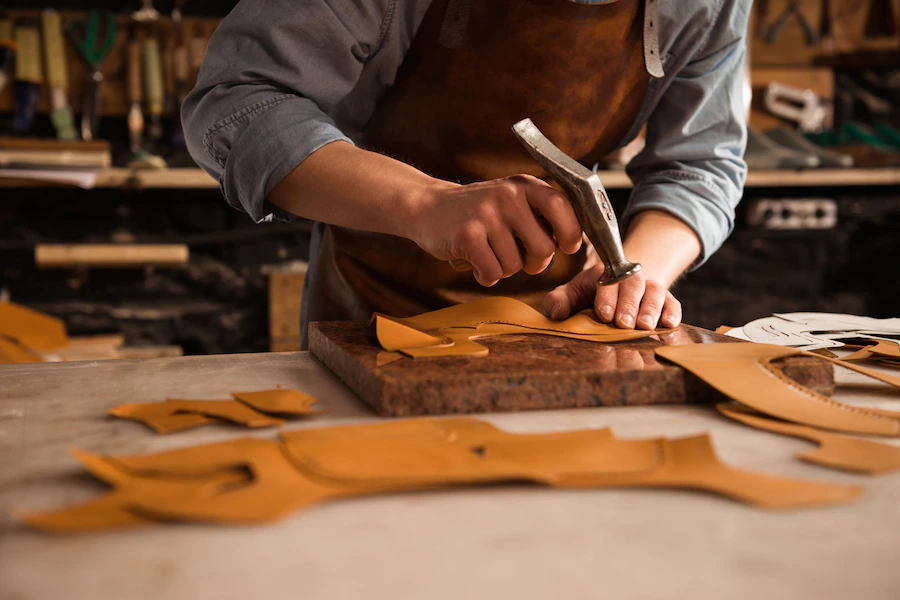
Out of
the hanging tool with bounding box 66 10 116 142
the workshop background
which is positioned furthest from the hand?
the hanging tool with bounding box 66 10 116 142

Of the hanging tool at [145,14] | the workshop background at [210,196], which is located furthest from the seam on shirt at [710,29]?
the hanging tool at [145,14]

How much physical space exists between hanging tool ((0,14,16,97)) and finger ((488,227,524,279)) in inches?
91.0

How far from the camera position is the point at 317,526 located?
0.49 metres

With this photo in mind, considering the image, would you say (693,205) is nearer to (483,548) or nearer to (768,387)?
(768,387)

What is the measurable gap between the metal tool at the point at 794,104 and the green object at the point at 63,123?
2715mm

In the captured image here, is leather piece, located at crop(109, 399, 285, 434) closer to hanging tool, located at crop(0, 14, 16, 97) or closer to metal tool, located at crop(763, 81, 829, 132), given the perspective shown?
hanging tool, located at crop(0, 14, 16, 97)

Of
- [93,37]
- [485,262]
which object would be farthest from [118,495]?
[93,37]

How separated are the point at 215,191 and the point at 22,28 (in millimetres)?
807

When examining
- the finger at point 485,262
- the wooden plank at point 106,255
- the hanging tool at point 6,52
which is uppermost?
the hanging tool at point 6,52

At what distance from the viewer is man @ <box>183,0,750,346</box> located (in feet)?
3.20

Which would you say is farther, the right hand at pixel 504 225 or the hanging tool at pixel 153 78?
the hanging tool at pixel 153 78

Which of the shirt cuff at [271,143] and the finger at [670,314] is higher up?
the shirt cuff at [271,143]

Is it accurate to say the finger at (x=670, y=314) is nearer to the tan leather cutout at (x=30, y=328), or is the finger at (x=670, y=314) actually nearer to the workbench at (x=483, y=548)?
the workbench at (x=483, y=548)

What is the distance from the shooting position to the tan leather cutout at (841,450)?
590 millimetres
